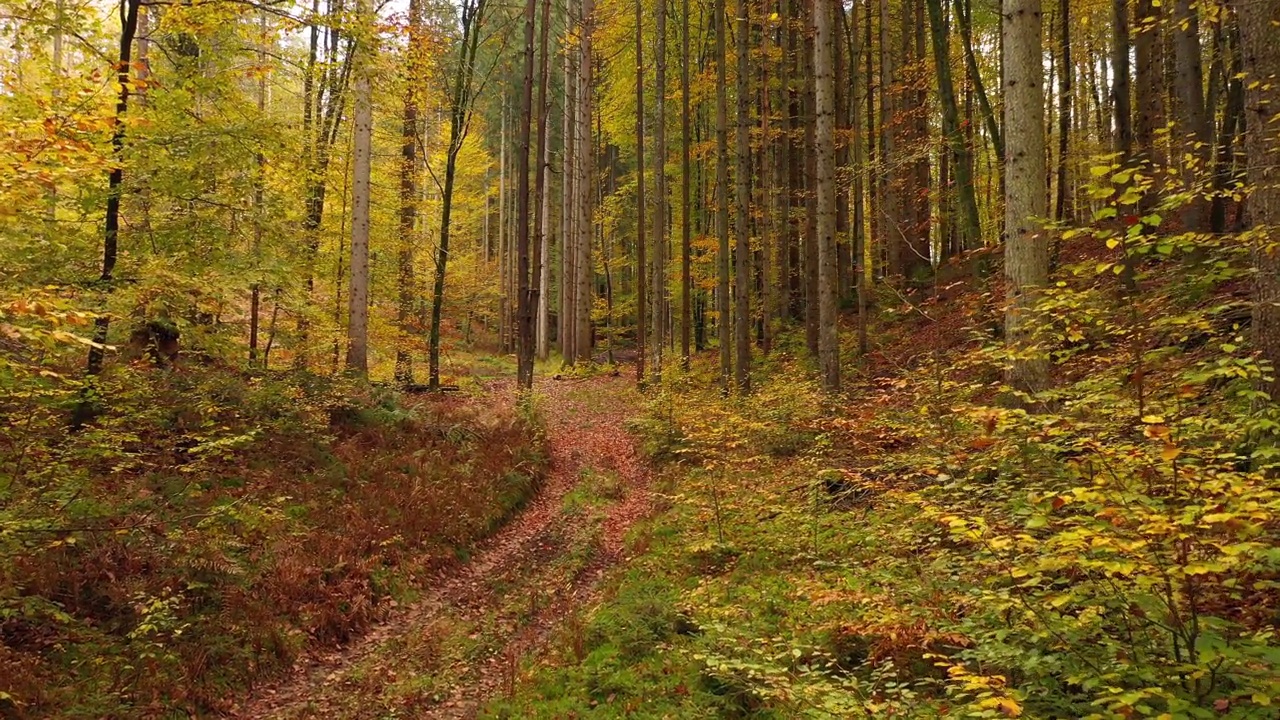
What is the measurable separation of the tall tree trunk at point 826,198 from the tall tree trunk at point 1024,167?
465cm

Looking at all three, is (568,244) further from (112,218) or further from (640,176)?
(112,218)

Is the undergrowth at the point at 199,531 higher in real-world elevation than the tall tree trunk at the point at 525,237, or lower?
lower

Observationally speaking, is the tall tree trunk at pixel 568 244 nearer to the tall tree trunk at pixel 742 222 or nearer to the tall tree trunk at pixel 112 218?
the tall tree trunk at pixel 742 222

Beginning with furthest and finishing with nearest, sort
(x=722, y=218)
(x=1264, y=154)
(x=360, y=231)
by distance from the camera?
(x=722, y=218) < (x=360, y=231) < (x=1264, y=154)

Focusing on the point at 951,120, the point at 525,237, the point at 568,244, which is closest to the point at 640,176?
the point at 525,237

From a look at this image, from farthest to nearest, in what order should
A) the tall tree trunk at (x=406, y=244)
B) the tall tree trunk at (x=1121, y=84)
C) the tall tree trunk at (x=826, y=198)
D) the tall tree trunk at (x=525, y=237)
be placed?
the tall tree trunk at (x=406, y=244)
the tall tree trunk at (x=525, y=237)
the tall tree trunk at (x=1121, y=84)
the tall tree trunk at (x=826, y=198)

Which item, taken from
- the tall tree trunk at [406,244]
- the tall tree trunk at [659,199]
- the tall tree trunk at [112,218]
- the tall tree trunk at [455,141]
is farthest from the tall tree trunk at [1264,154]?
the tall tree trunk at [406,244]

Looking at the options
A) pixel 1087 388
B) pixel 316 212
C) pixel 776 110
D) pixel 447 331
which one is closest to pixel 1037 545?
pixel 1087 388

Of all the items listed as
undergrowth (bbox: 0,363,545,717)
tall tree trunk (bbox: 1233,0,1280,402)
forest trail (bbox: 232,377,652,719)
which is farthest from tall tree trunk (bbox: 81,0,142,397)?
tall tree trunk (bbox: 1233,0,1280,402)

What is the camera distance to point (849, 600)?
541cm

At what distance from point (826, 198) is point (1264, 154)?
6.64 metres

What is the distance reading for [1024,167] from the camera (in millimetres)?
5910

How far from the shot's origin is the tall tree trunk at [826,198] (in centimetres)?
1070

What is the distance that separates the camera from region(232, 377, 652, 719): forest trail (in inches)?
230
